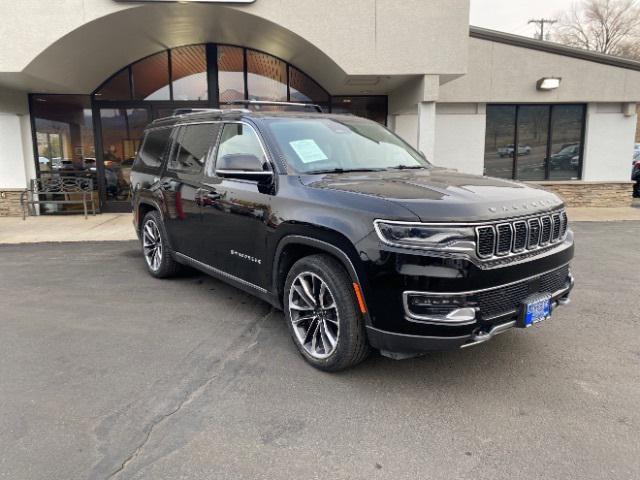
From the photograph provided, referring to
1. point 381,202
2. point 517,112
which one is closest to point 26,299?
point 381,202

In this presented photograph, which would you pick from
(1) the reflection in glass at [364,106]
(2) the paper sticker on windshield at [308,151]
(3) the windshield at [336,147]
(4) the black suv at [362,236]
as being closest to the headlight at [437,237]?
(4) the black suv at [362,236]

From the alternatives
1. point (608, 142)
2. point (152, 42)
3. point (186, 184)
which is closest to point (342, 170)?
point (186, 184)

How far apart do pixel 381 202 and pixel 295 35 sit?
761cm

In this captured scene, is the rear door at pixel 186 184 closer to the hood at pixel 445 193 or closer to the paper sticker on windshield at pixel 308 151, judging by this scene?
the paper sticker on windshield at pixel 308 151

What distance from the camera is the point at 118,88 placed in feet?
40.0

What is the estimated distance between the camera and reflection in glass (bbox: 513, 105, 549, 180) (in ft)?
41.8

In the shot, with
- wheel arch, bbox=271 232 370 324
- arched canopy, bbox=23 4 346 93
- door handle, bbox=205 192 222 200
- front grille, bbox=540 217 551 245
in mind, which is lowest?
wheel arch, bbox=271 232 370 324

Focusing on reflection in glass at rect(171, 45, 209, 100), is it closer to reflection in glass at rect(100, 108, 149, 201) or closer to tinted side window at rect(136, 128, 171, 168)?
reflection in glass at rect(100, 108, 149, 201)

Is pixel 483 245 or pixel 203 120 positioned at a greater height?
pixel 203 120

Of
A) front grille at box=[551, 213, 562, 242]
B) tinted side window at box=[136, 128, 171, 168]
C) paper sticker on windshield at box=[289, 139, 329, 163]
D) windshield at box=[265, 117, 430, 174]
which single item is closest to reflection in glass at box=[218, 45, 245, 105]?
tinted side window at box=[136, 128, 171, 168]

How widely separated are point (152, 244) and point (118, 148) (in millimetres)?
7106

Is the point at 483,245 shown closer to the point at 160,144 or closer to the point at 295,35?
the point at 160,144

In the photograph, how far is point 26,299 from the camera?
217 inches

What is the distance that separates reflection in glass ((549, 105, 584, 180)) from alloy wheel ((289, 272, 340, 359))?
11.4 metres
